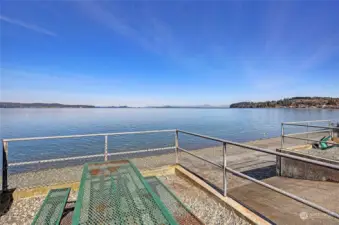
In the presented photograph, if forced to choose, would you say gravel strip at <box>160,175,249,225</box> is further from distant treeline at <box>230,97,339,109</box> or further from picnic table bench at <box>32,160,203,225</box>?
distant treeline at <box>230,97,339,109</box>

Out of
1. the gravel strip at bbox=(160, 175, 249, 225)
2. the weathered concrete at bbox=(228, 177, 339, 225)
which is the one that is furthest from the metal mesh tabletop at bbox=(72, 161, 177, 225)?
the weathered concrete at bbox=(228, 177, 339, 225)

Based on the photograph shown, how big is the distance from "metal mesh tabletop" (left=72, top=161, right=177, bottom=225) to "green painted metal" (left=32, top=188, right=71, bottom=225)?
48cm

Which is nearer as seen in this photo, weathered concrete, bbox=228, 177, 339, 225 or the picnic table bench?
the picnic table bench

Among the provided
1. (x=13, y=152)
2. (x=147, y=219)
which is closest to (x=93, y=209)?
(x=147, y=219)

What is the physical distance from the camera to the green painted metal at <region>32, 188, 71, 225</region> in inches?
90.4

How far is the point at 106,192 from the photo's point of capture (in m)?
2.19

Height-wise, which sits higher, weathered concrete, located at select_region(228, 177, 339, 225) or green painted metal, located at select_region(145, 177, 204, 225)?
green painted metal, located at select_region(145, 177, 204, 225)

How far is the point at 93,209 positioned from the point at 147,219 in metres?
0.53

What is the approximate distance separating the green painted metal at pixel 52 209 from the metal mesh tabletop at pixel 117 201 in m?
0.48

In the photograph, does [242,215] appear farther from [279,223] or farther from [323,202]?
[323,202]

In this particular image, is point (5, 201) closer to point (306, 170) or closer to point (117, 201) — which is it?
point (117, 201)

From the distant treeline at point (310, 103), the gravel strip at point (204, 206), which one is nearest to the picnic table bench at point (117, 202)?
the gravel strip at point (204, 206)

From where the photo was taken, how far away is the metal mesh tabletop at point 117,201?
5.46 ft

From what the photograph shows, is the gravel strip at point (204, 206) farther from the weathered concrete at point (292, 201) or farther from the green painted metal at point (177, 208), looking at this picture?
the weathered concrete at point (292, 201)
